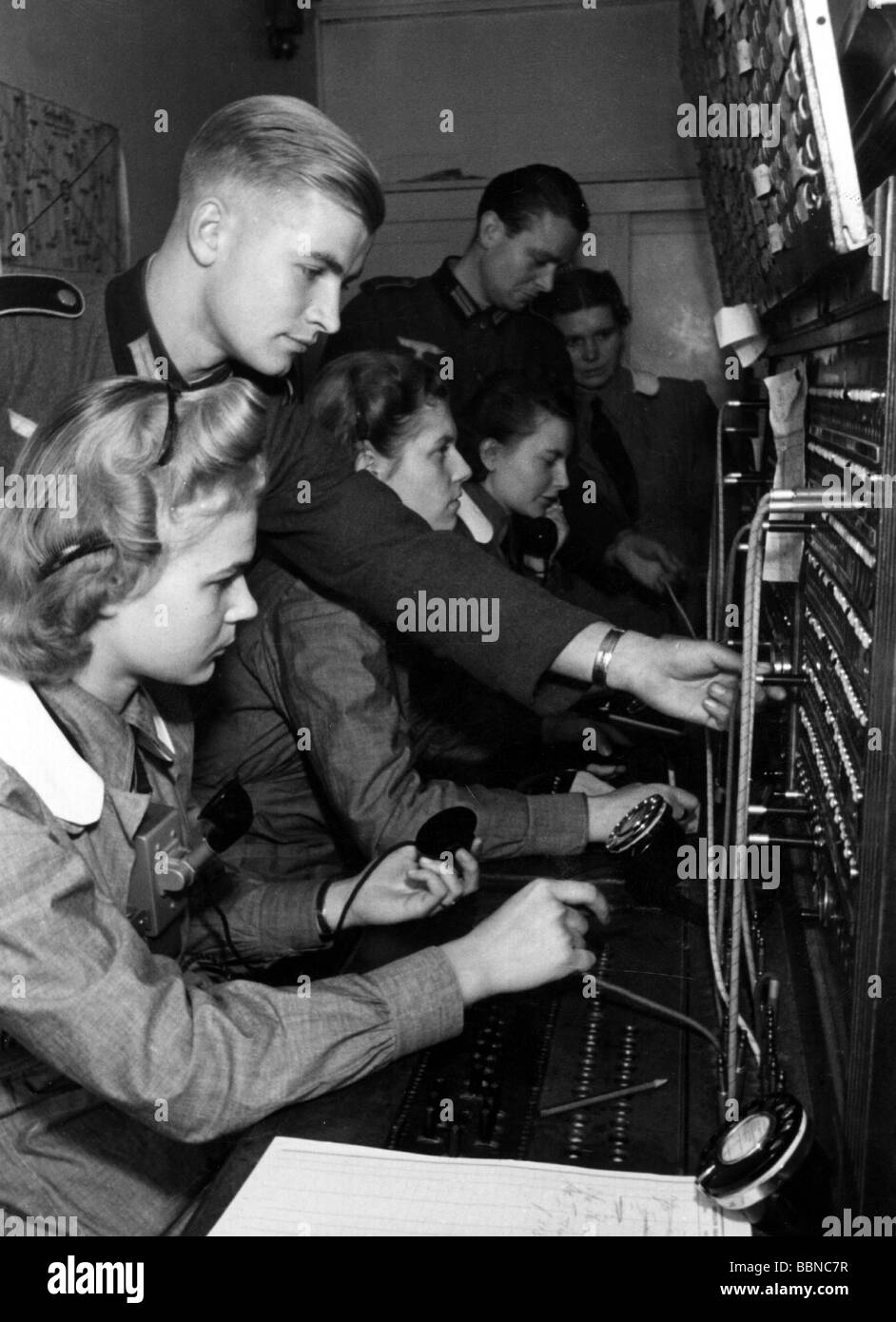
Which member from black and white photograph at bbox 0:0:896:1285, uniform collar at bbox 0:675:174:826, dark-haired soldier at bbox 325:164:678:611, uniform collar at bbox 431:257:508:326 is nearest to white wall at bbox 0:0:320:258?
black and white photograph at bbox 0:0:896:1285

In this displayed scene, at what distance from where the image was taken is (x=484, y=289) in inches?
127

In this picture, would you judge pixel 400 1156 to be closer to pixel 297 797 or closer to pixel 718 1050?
pixel 718 1050

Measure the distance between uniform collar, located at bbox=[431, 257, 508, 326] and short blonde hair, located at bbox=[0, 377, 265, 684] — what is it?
2.07m

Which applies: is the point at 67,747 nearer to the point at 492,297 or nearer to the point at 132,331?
the point at 132,331

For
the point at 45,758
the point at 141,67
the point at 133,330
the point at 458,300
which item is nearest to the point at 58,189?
the point at 141,67

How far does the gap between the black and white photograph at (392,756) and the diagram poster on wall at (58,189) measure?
0.5 inches

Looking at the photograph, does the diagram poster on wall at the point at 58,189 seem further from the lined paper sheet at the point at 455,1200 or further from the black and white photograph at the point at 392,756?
the lined paper sheet at the point at 455,1200

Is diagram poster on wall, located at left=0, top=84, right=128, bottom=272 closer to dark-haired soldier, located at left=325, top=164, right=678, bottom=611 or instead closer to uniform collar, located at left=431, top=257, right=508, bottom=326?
dark-haired soldier, located at left=325, top=164, right=678, bottom=611

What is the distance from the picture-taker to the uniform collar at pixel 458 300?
3266mm

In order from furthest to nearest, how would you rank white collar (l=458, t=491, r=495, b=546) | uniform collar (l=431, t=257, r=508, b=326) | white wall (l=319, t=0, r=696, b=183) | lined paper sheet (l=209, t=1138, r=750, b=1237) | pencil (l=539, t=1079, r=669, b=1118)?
white wall (l=319, t=0, r=696, b=183)
uniform collar (l=431, t=257, r=508, b=326)
white collar (l=458, t=491, r=495, b=546)
pencil (l=539, t=1079, r=669, b=1118)
lined paper sheet (l=209, t=1138, r=750, b=1237)

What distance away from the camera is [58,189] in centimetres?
234

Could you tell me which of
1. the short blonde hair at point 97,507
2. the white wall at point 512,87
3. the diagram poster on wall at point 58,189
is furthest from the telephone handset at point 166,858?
the white wall at point 512,87

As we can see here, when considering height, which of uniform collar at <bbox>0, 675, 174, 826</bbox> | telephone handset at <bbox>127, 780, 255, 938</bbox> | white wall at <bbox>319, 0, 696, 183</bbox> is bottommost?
telephone handset at <bbox>127, 780, 255, 938</bbox>

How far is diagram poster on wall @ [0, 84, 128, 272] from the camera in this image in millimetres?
2156
